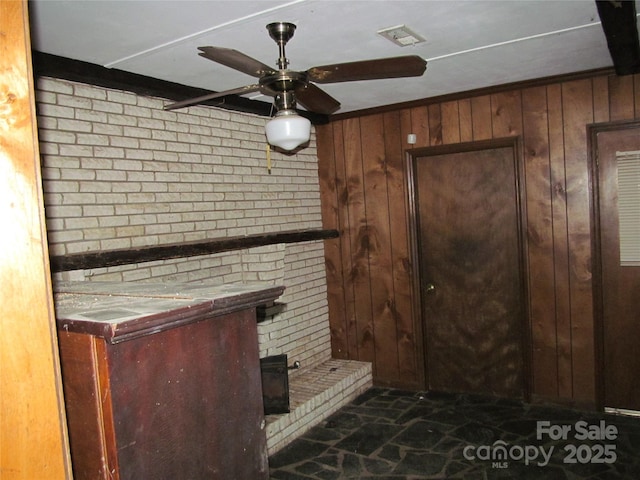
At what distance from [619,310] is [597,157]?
3.99 ft

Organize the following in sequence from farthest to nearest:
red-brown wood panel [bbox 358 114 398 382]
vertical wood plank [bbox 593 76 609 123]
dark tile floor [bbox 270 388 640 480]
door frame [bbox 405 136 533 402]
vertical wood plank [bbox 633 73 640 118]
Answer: red-brown wood panel [bbox 358 114 398 382] < door frame [bbox 405 136 533 402] < vertical wood plank [bbox 593 76 609 123] < vertical wood plank [bbox 633 73 640 118] < dark tile floor [bbox 270 388 640 480]

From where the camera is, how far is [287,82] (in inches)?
90.6

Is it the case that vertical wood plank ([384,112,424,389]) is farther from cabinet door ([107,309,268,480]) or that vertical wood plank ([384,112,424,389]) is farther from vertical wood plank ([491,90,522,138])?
cabinet door ([107,309,268,480])

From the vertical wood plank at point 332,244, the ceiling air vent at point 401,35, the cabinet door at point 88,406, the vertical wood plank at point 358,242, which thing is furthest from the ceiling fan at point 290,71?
the vertical wood plank at point 332,244

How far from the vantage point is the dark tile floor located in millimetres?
3268

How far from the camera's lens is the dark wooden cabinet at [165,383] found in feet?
4.50

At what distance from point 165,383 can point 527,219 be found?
3.49 meters

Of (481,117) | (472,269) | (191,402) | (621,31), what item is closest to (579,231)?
(472,269)

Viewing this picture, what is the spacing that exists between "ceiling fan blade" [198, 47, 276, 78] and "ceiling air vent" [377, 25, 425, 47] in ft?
2.62

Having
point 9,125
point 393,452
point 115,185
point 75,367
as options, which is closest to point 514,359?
point 393,452

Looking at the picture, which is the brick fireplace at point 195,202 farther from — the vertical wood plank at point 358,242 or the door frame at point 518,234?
the door frame at point 518,234

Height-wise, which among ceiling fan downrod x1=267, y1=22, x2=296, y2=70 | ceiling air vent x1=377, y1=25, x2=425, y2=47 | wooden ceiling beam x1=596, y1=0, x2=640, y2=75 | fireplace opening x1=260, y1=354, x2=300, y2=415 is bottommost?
fireplace opening x1=260, y1=354, x2=300, y2=415

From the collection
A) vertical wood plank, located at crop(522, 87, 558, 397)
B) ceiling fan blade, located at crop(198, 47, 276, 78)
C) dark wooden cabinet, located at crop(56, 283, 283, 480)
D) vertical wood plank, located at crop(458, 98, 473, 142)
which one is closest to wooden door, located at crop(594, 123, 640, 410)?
vertical wood plank, located at crop(522, 87, 558, 397)

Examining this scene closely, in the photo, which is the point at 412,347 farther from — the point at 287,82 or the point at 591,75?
the point at 287,82
